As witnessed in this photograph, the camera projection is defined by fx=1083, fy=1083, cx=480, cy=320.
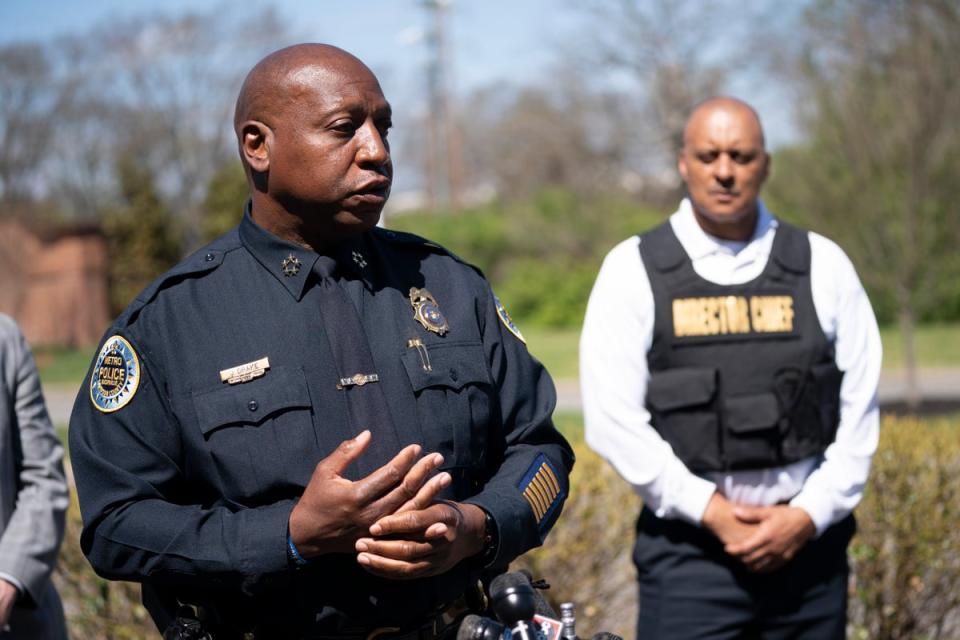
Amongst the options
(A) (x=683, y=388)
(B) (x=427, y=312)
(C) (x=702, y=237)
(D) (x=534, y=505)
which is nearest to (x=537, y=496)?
(D) (x=534, y=505)

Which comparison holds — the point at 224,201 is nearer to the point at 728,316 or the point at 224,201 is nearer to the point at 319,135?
the point at 728,316

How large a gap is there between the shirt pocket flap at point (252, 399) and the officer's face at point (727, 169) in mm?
1827

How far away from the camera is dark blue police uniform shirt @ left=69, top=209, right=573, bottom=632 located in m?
2.01

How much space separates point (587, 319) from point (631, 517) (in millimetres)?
1414

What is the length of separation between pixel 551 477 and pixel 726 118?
66.7 inches

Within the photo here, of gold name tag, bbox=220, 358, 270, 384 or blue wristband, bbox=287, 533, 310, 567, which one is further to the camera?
gold name tag, bbox=220, 358, 270, 384

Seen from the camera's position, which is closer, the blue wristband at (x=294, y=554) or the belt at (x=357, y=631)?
the blue wristband at (x=294, y=554)

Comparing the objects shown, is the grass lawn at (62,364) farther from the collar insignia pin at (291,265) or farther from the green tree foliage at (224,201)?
the collar insignia pin at (291,265)

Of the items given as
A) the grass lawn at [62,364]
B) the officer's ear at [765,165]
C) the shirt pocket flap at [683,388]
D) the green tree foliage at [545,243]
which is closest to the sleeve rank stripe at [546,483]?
the shirt pocket flap at [683,388]

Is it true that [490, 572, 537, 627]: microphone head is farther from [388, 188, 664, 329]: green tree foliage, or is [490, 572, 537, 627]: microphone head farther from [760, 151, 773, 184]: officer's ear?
[388, 188, 664, 329]: green tree foliage

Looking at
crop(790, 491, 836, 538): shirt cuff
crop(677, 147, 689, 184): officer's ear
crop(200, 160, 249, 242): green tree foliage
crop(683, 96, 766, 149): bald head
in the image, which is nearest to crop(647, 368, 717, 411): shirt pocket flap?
crop(790, 491, 836, 538): shirt cuff

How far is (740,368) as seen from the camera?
336 centimetres

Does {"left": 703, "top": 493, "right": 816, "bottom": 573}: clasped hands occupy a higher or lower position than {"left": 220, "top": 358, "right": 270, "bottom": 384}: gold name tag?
lower

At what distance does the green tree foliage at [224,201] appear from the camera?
22266 mm
